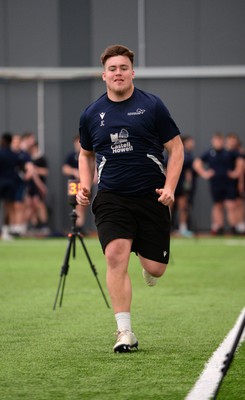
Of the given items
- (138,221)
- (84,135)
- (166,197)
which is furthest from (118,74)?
(138,221)

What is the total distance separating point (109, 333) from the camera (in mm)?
9898

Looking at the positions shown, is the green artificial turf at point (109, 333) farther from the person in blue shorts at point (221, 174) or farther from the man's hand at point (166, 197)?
the person in blue shorts at point (221, 174)

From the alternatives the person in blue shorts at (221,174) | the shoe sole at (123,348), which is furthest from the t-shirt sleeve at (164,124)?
the person in blue shorts at (221,174)

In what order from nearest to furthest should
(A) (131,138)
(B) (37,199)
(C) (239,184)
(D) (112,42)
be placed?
(A) (131,138)
(C) (239,184)
(B) (37,199)
(D) (112,42)

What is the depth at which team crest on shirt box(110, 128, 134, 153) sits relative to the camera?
28.5 ft

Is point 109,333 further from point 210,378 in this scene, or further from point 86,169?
point 210,378

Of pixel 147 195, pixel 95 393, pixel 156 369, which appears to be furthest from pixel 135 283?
pixel 95 393

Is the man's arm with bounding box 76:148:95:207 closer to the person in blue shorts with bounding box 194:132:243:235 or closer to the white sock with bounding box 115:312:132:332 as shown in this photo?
the white sock with bounding box 115:312:132:332

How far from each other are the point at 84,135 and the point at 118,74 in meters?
0.66

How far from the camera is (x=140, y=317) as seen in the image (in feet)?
36.7

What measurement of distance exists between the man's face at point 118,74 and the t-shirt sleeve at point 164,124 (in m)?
0.30

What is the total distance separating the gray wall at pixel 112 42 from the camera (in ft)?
99.9

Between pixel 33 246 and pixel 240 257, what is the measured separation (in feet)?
18.6

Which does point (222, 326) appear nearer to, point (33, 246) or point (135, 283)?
point (135, 283)
